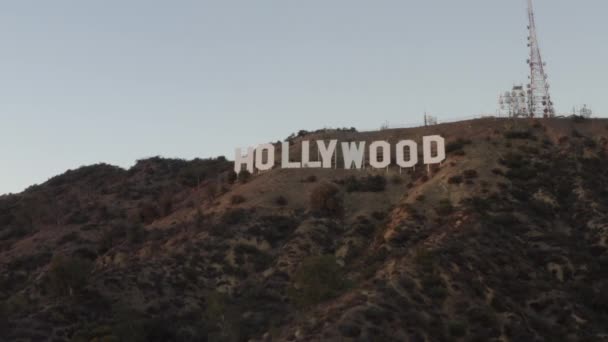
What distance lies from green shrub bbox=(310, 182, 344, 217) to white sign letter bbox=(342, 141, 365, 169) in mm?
9180

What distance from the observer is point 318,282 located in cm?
Result: 6316

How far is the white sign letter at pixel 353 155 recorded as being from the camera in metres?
99.7

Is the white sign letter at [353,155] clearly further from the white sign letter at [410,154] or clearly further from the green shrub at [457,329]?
the green shrub at [457,329]

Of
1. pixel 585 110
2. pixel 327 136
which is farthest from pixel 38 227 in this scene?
pixel 585 110

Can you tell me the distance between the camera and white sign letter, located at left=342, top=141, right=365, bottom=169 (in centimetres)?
9969

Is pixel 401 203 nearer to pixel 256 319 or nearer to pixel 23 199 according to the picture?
pixel 256 319

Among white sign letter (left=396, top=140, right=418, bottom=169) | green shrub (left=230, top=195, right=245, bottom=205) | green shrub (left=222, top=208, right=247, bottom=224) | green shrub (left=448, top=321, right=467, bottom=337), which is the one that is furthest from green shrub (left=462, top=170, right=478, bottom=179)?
green shrub (left=448, top=321, right=467, bottom=337)

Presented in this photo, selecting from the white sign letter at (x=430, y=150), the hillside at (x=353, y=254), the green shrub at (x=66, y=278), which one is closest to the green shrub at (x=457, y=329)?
the hillside at (x=353, y=254)

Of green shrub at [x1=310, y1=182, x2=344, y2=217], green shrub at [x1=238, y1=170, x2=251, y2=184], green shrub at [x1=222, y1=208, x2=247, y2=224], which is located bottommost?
green shrub at [x1=222, y1=208, x2=247, y2=224]

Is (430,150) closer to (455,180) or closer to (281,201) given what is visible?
(455,180)

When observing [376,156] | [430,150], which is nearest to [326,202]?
[376,156]

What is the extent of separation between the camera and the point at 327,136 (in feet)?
391

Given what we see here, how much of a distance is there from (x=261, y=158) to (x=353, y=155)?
12.2m

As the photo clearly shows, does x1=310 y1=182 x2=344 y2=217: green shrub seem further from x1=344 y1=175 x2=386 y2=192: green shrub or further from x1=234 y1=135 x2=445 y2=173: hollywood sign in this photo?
x1=234 y1=135 x2=445 y2=173: hollywood sign
